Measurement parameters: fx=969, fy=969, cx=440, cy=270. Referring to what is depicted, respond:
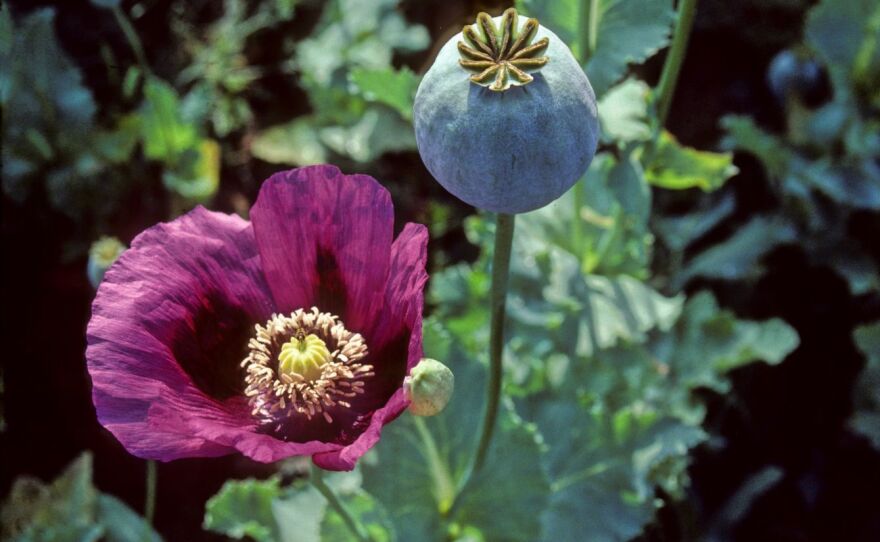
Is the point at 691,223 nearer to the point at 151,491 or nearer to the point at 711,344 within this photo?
the point at 711,344

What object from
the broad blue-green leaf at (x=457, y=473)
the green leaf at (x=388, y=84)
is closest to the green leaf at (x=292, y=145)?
the green leaf at (x=388, y=84)

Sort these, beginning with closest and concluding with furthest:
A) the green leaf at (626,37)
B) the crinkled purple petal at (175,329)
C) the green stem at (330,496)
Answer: the crinkled purple petal at (175,329), the green stem at (330,496), the green leaf at (626,37)

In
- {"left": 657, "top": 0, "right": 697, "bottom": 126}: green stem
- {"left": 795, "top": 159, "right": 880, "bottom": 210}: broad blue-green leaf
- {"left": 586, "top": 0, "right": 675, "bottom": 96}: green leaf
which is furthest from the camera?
{"left": 795, "top": 159, "right": 880, "bottom": 210}: broad blue-green leaf

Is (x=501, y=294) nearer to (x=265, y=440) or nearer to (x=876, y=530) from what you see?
(x=265, y=440)

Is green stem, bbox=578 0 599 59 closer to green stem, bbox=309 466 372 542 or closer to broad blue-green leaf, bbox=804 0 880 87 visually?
broad blue-green leaf, bbox=804 0 880 87

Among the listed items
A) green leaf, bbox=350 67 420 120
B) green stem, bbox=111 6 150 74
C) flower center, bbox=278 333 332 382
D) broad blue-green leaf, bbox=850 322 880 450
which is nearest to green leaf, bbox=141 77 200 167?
green stem, bbox=111 6 150 74

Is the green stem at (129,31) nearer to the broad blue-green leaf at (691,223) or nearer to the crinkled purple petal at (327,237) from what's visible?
the crinkled purple petal at (327,237)

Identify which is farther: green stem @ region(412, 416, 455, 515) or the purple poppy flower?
green stem @ region(412, 416, 455, 515)
